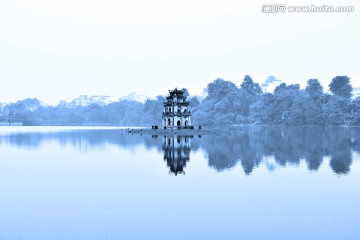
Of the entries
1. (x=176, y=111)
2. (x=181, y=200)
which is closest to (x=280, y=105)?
(x=176, y=111)

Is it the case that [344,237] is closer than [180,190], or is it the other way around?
[344,237]

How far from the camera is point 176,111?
9406cm

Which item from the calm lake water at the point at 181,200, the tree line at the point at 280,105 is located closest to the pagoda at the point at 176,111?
the calm lake water at the point at 181,200

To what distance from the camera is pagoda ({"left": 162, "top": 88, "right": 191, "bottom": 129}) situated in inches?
3708

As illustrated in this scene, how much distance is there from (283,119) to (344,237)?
14362cm

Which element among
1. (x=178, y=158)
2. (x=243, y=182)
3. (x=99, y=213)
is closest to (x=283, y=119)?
(x=178, y=158)

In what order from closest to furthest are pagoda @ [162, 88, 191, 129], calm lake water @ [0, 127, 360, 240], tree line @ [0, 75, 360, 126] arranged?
1. calm lake water @ [0, 127, 360, 240]
2. pagoda @ [162, 88, 191, 129]
3. tree line @ [0, 75, 360, 126]

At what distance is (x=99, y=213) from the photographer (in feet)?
59.5

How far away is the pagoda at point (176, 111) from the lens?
94188mm

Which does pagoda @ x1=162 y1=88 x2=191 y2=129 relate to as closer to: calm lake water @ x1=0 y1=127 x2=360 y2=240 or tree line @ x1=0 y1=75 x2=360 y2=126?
calm lake water @ x1=0 y1=127 x2=360 y2=240

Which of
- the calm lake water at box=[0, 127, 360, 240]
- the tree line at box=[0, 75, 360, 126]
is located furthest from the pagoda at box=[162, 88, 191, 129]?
the tree line at box=[0, 75, 360, 126]

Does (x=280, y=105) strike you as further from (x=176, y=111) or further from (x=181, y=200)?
(x=181, y=200)

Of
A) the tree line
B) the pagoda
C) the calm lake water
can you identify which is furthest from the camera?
the tree line

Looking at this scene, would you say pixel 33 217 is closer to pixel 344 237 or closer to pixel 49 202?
pixel 49 202
